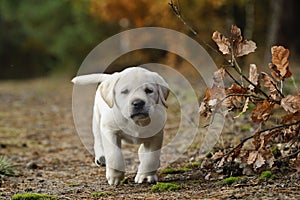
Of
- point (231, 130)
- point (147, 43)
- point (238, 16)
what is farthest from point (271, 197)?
point (238, 16)

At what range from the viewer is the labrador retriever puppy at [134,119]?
4.56 metres

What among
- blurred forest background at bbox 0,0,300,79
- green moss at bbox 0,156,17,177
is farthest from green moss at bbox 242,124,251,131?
blurred forest background at bbox 0,0,300,79

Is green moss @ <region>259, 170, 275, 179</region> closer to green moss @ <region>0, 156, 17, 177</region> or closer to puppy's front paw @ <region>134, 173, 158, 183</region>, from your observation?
puppy's front paw @ <region>134, 173, 158, 183</region>

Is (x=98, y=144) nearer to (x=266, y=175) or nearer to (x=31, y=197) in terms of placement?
(x=31, y=197)

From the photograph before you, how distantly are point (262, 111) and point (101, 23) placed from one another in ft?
54.7

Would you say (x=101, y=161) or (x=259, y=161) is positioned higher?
(x=101, y=161)

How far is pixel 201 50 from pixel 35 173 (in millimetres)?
9800

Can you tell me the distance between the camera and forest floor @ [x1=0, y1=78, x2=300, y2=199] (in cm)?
394

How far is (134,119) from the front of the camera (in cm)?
454

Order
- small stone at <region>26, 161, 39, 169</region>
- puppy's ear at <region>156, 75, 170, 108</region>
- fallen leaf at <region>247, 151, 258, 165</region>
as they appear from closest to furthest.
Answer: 1. fallen leaf at <region>247, 151, 258, 165</region>
2. puppy's ear at <region>156, 75, 170, 108</region>
3. small stone at <region>26, 161, 39, 169</region>

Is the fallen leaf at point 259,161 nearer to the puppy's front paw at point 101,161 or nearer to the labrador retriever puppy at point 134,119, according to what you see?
the labrador retriever puppy at point 134,119

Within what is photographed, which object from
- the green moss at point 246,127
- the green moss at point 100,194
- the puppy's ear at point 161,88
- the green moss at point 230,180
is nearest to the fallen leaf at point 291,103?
the green moss at point 230,180

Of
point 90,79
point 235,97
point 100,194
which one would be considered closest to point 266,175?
point 235,97

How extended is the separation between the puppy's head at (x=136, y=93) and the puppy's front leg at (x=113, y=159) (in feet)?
0.87
